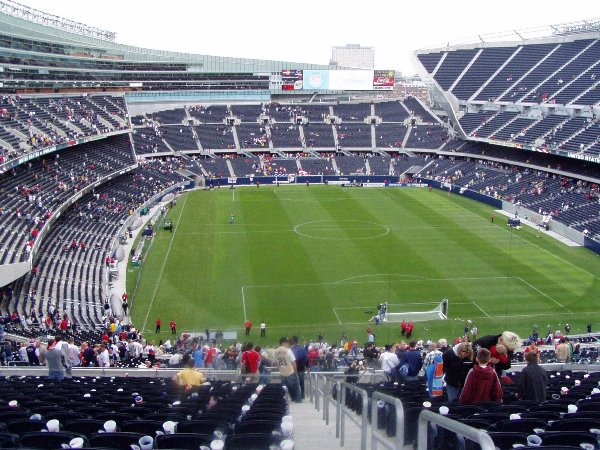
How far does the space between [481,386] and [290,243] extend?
38.3 m

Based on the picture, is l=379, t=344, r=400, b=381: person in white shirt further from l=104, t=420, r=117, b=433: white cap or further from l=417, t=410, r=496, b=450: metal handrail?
l=417, t=410, r=496, b=450: metal handrail

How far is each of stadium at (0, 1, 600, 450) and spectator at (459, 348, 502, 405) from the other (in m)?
0.10

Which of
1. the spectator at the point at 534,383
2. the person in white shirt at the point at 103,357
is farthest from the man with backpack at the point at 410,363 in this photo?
the person in white shirt at the point at 103,357

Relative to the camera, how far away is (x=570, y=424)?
6.41m

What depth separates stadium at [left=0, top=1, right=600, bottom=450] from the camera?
8.87 m

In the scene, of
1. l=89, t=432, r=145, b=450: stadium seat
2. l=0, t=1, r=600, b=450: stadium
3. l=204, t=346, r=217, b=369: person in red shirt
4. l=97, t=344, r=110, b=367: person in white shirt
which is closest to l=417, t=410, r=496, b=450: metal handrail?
l=0, t=1, r=600, b=450: stadium

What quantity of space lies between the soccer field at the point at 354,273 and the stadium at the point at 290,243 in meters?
0.21

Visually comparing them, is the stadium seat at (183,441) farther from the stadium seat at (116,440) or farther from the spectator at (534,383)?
the spectator at (534,383)

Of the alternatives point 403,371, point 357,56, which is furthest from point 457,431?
point 357,56

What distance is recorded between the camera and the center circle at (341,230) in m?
48.1

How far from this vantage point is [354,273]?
127 ft

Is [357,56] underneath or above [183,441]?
above

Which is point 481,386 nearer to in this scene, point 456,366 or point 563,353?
point 456,366

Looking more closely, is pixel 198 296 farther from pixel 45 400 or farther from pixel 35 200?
pixel 45 400
